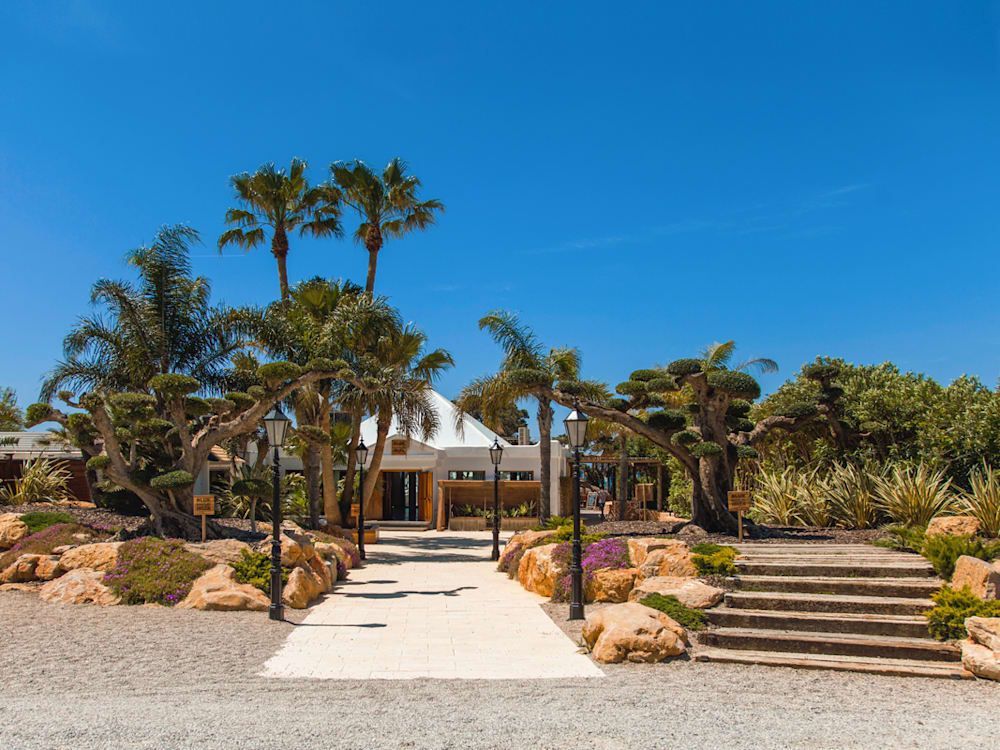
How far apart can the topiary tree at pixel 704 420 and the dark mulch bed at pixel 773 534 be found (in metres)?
0.56

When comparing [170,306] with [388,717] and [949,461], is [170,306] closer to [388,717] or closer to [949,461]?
[388,717]

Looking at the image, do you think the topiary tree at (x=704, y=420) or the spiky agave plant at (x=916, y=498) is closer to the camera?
the spiky agave plant at (x=916, y=498)

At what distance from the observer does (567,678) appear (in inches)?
295

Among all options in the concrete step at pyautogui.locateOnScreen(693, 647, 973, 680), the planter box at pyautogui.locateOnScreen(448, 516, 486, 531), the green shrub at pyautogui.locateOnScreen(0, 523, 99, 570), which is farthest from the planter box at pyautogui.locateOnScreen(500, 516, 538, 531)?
the concrete step at pyautogui.locateOnScreen(693, 647, 973, 680)

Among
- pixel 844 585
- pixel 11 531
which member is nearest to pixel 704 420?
pixel 844 585

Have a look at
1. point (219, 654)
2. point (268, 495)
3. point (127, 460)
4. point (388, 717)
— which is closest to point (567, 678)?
point (388, 717)

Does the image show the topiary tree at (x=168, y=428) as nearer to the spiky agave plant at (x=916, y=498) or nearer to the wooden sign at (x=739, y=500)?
the wooden sign at (x=739, y=500)

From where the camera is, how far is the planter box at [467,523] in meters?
28.3

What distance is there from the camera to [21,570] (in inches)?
495

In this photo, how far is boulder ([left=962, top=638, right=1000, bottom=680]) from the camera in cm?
728

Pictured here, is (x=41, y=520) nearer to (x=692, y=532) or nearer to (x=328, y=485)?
(x=328, y=485)

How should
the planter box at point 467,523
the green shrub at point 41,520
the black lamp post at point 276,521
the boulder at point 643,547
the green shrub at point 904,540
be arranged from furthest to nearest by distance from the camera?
the planter box at point 467,523
the green shrub at point 41,520
the boulder at point 643,547
the green shrub at point 904,540
the black lamp post at point 276,521

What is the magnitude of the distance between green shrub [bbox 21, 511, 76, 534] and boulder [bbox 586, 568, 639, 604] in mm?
9899

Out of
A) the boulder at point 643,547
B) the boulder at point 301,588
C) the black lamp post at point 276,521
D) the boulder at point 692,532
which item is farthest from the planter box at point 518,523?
the black lamp post at point 276,521
